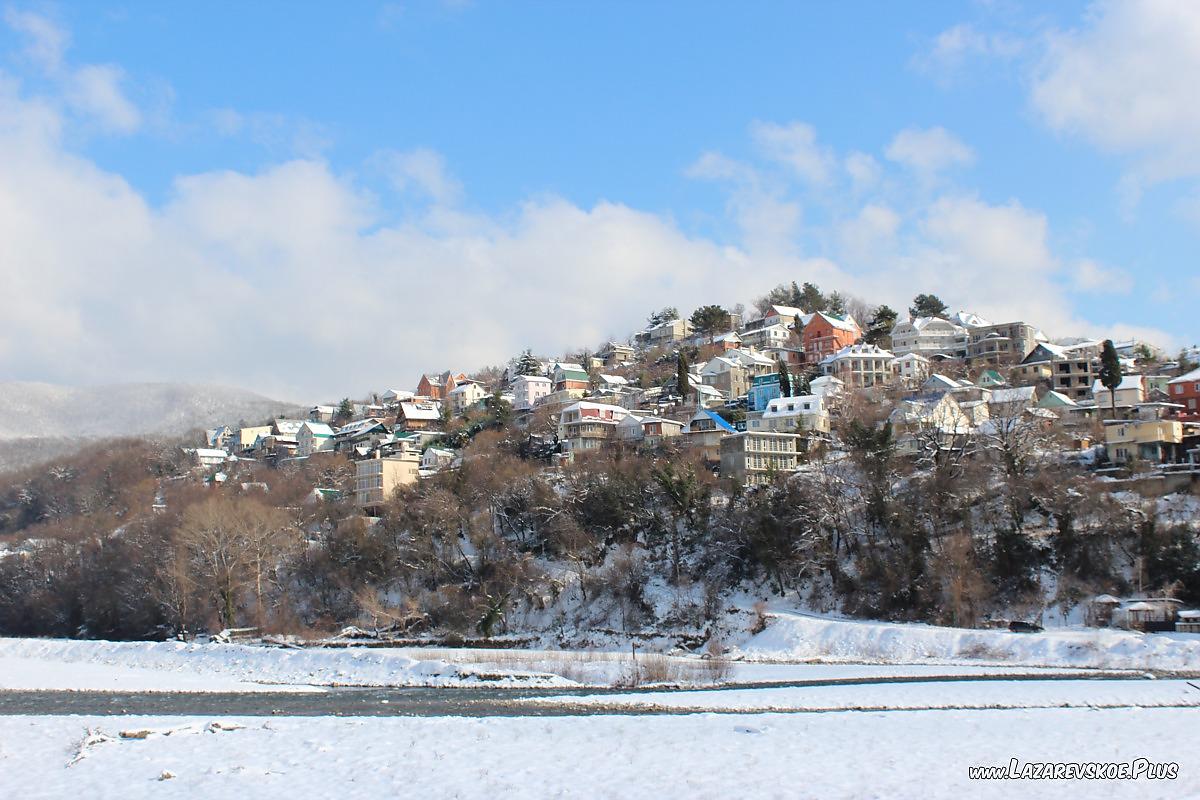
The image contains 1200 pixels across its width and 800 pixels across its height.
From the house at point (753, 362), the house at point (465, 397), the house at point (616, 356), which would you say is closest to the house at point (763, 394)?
the house at point (753, 362)

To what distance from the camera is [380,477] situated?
75562 millimetres

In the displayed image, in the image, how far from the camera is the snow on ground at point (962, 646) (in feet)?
118

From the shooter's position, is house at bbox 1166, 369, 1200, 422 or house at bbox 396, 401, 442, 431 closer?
house at bbox 1166, 369, 1200, 422

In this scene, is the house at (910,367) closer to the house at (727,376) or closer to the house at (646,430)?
the house at (727,376)

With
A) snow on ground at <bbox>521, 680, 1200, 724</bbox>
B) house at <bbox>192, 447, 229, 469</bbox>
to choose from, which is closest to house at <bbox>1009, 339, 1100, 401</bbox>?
snow on ground at <bbox>521, 680, 1200, 724</bbox>

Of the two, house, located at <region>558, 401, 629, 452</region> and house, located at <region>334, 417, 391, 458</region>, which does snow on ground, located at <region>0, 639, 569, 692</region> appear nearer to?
house, located at <region>558, 401, 629, 452</region>

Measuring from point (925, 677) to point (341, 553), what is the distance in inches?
1525

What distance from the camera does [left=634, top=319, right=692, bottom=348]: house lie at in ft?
438

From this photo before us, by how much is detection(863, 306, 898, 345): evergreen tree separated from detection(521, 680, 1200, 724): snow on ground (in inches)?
2937

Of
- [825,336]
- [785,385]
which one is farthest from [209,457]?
[825,336]

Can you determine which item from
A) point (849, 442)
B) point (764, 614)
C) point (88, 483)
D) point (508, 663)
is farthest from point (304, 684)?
point (88, 483)

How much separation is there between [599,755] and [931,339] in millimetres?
91530

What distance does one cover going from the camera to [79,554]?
68938 mm

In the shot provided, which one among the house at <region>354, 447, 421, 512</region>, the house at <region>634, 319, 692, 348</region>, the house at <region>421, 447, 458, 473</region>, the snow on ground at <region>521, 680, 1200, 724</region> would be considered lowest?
the snow on ground at <region>521, 680, 1200, 724</region>
